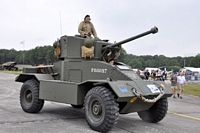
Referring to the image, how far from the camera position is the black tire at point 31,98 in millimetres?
8945

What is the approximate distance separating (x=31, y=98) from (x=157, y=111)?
399cm

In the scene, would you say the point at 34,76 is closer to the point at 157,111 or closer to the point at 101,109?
the point at 101,109

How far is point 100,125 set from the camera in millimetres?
6727

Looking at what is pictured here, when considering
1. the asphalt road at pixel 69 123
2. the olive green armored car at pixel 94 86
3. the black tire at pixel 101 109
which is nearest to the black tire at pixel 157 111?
the olive green armored car at pixel 94 86

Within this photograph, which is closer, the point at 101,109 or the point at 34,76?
the point at 101,109

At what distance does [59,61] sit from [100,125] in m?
3.17

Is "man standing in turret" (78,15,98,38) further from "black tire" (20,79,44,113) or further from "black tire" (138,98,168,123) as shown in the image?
"black tire" (138,98,168,123)

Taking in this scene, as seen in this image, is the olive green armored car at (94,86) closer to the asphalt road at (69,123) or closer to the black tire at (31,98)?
the black tire at (31,98)

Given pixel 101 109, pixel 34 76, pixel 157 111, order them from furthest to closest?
1. pixel 34 76
2. pixel 157 111
3. pixel 101 109

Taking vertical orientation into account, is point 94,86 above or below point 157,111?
above

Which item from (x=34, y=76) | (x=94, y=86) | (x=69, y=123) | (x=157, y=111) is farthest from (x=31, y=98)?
(x=157, y=111)

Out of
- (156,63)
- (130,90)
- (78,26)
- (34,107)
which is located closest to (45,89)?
(34,107)

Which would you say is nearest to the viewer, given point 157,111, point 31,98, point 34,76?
point 157,111

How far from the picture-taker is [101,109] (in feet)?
22.9
